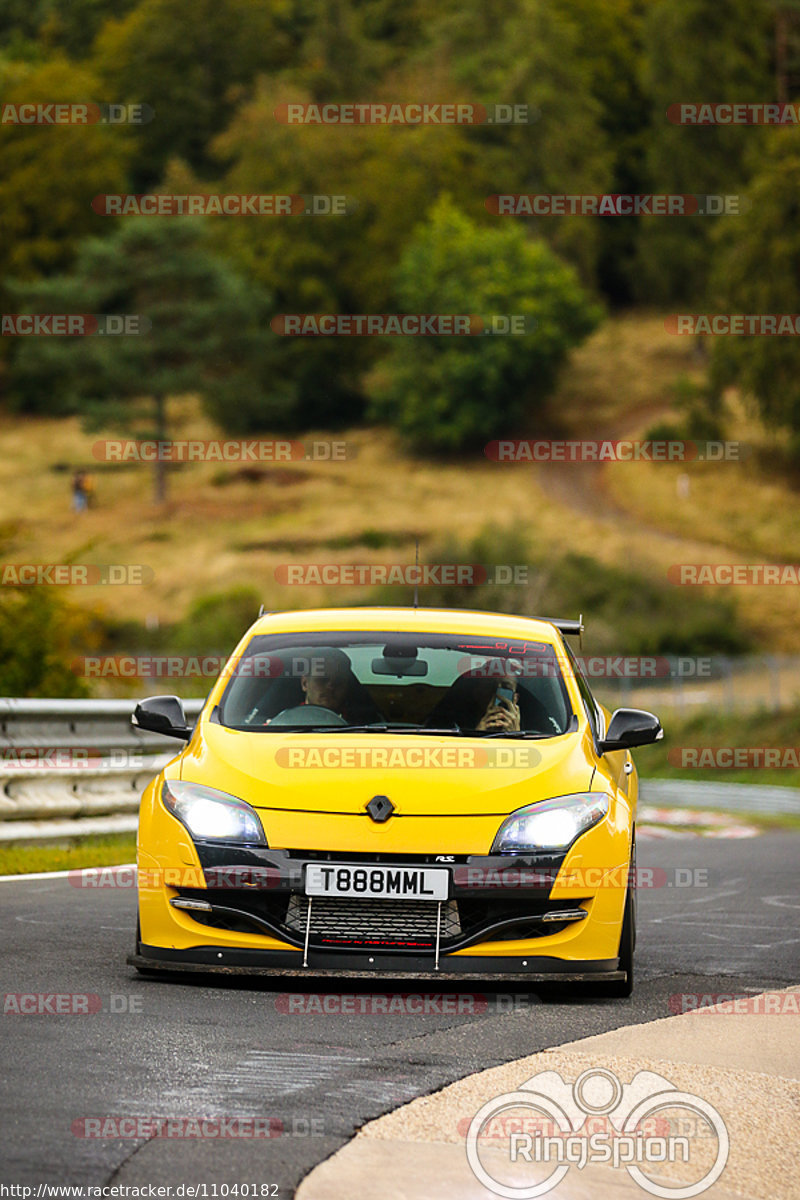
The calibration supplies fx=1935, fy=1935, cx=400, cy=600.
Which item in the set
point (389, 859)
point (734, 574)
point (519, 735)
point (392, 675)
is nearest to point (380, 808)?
point (389, 859)

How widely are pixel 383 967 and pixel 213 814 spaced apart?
0.90 m

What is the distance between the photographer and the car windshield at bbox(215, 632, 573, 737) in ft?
28.1

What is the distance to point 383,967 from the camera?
7.34 m

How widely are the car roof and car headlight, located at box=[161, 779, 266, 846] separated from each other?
1614 mm

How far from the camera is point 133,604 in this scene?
260 feet

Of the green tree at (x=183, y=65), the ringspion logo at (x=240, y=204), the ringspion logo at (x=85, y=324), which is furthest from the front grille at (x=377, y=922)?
the green tree at (x=183, y=65)

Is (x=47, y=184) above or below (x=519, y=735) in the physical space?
above

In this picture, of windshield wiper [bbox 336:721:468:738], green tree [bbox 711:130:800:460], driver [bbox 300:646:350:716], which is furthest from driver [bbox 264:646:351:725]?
green tree [bbox 711:130:800:460]

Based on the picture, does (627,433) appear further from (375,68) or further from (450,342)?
(375,68)

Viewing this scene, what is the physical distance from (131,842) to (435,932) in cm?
849

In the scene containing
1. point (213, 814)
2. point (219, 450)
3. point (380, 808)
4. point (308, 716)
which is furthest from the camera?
point (219, 450)

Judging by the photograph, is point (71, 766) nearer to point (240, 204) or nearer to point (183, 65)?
point (240, 204)

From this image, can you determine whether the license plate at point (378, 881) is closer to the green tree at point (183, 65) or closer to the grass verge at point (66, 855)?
the grass verge at point (66, 855)

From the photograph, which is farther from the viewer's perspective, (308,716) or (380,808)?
(308,716)
